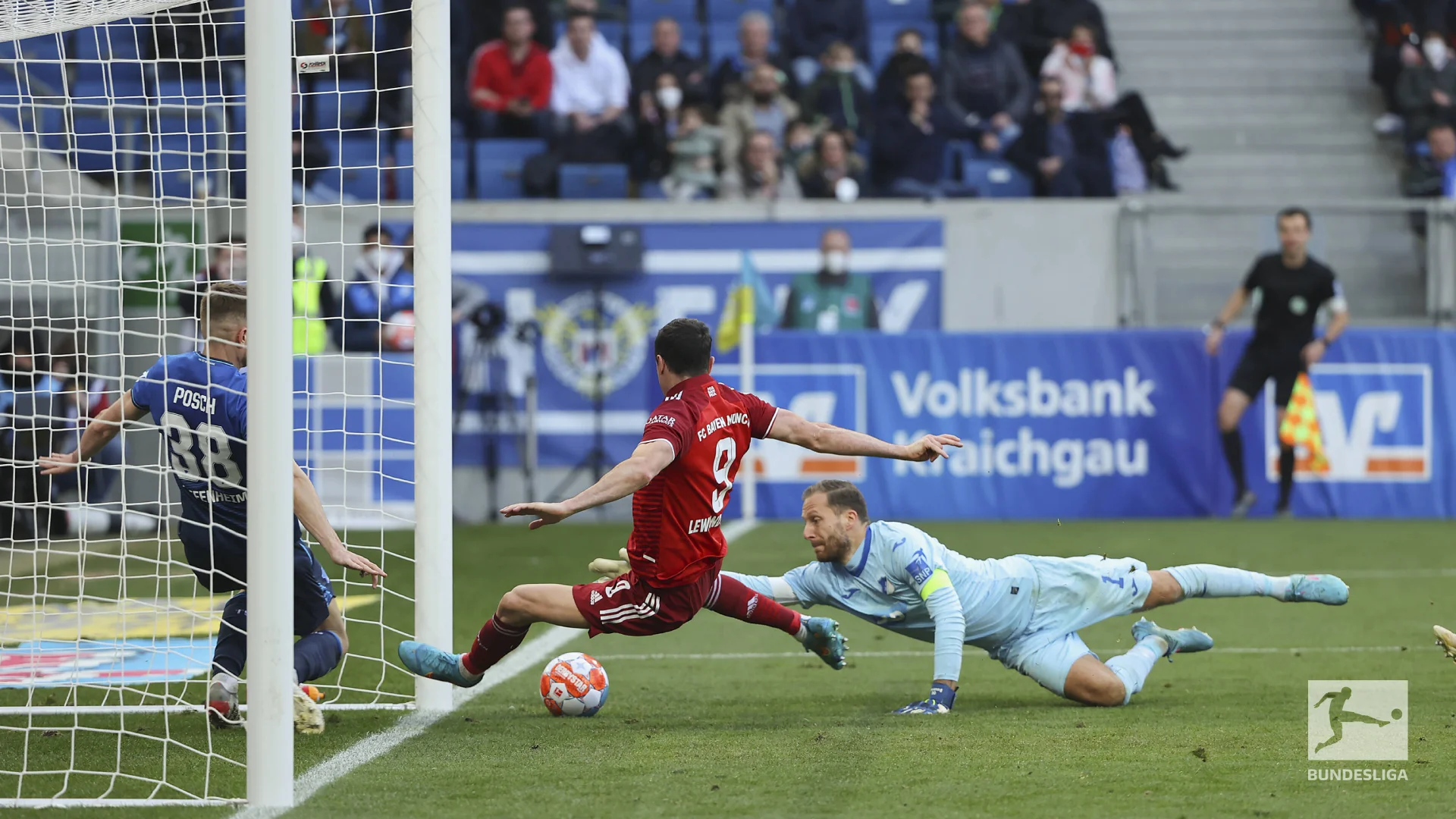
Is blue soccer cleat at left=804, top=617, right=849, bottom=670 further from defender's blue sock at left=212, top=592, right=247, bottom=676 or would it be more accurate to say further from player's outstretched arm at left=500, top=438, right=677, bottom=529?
defender's blue sock at left=212, top=592, right=247, bottom=676

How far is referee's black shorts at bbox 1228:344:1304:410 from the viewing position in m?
14.8

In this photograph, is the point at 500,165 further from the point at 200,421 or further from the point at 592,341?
the point at 200,421

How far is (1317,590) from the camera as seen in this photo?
662cm

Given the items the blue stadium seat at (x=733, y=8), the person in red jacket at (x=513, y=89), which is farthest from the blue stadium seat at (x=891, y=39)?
the person in red jacket at (x=513, y=89)

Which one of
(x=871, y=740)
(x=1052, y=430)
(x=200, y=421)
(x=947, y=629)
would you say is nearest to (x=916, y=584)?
(x=947, y=629)

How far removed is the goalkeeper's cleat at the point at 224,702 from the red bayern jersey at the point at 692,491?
60.1 inches

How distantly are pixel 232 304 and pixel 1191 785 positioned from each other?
365 cm

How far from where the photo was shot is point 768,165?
17.5 meters

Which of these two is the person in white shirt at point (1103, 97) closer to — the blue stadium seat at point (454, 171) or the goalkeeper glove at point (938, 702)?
the blue stadium seat at point (454, 171)

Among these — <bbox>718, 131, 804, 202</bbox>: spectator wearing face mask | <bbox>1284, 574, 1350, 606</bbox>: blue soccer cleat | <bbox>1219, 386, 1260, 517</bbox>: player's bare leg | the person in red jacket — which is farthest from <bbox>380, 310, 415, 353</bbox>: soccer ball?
<bbox>1284, 574, 1350, 606</bbox>: blue soccer cleat

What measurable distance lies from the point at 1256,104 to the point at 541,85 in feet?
30.3

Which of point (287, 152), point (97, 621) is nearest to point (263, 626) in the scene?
point (287, 152)

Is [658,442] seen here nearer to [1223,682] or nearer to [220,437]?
[220,437]

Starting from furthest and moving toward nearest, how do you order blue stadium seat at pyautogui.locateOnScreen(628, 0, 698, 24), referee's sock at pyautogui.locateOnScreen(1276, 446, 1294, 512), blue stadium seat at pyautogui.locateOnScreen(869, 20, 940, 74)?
blue stadium seat at pyautogui.locateOnScreen(628, 0, 698, 24) → blue stadium seat at pyautogui.locateOnScreen(869, 20, 940, 74) → referee's sock at pyautogui.locateOnScreen(1276, 446, 1294, 512)
